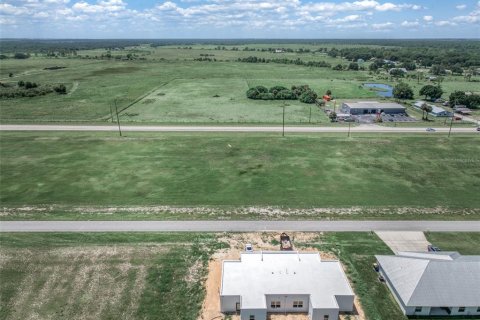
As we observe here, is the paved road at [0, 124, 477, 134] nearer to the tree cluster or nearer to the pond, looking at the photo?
the tree cluster

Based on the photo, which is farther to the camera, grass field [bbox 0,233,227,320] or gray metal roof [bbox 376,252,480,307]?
grass field [bbox 0,233,227,320]

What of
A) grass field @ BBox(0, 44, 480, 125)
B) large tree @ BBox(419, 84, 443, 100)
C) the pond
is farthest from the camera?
the pond

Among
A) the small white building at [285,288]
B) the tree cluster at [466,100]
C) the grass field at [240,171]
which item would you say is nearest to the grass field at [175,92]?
the grass field at [240,171]

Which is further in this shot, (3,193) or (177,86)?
(177,86)

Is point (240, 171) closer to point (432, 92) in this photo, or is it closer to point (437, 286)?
point (437, 286)

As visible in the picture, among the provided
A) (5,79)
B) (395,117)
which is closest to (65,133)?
(395,117)

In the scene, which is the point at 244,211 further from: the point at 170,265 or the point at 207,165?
the point at 207,165

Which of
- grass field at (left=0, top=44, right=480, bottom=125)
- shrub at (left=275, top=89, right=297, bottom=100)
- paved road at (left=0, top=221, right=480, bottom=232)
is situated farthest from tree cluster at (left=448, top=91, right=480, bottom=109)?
paved road at (left=0, top=221, right=480, bottom=232)
